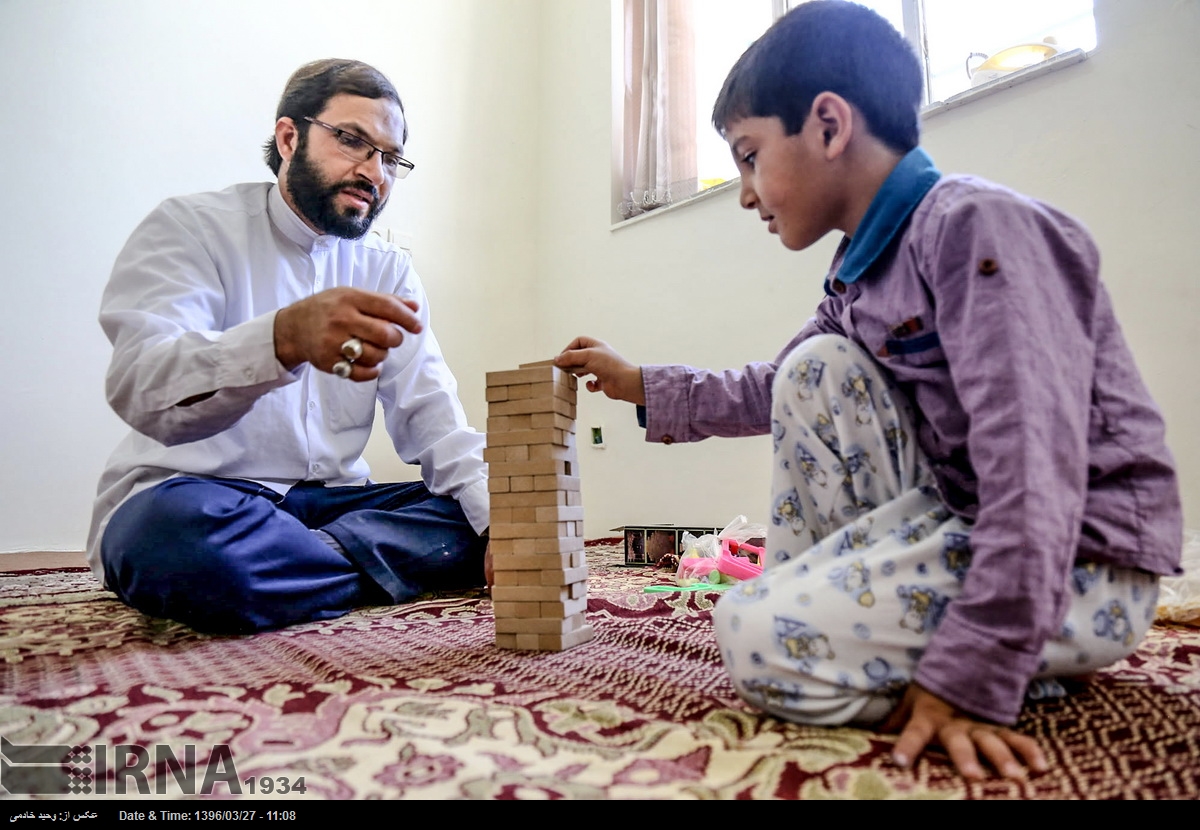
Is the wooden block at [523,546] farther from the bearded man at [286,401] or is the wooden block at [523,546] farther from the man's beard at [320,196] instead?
the man's beard at [320,196]

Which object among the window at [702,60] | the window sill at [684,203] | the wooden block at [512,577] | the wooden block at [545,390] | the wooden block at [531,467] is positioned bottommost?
the wooden block at [512,577]

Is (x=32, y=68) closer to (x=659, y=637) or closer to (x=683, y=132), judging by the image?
(x=683, y=132)

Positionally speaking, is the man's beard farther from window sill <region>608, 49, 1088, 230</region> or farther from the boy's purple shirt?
window sill <region>608, 49, 1088, 230</region>

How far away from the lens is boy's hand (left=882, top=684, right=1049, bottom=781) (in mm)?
607

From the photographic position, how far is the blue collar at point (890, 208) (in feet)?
2.93

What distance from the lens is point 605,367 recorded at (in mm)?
1208

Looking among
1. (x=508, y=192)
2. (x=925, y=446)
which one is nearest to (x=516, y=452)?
(x=925, y=446)

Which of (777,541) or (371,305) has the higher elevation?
(371,305)

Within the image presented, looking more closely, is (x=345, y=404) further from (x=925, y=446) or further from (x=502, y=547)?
(x=925, y=446)

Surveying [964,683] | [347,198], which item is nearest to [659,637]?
[964,683]

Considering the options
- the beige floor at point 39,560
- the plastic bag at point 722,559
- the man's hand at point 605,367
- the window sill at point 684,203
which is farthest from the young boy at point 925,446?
the beige floor at point 39,560

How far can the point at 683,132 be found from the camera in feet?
10.1

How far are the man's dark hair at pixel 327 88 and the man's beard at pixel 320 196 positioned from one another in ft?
0.27

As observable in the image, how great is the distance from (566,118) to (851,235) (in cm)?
286
